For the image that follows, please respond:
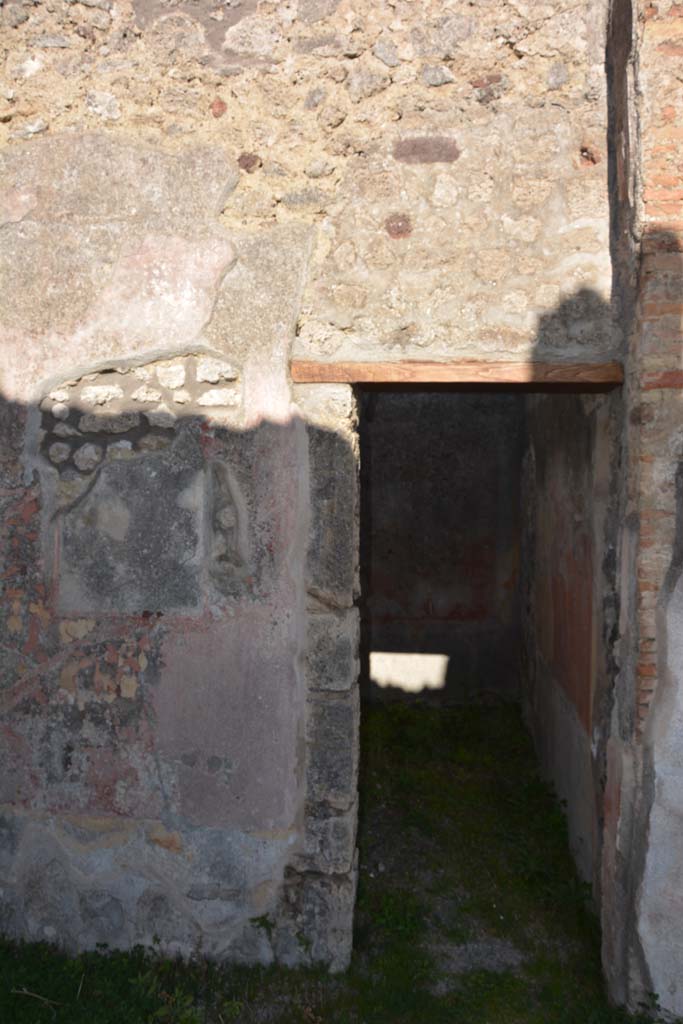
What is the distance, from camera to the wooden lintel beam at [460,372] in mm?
2604

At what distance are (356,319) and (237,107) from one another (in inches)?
35.8

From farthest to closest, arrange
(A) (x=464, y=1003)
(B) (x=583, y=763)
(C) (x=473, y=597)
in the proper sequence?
(C) (x=473, y=597) → (B) (x=583, y=763) → (A) (x=464, y=1003)

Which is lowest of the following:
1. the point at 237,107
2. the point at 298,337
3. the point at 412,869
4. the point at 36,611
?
the point at 412,869

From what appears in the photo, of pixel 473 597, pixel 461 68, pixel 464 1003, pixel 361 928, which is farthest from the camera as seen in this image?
pixel 473 597

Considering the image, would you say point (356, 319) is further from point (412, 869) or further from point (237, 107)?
point (412, 869)

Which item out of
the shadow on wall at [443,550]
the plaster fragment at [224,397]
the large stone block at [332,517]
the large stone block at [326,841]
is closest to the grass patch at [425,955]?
the large stone block at [326,841]

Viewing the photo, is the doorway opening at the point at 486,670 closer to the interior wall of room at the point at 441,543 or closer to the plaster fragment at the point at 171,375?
the interior wall of room at the point at 441,543

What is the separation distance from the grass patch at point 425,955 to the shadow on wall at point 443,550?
1678 millimetres

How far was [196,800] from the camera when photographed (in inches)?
112

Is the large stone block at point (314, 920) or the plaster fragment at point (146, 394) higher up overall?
the plaster fragment at point (146, 394)

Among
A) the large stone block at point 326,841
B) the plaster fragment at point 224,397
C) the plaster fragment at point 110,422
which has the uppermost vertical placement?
the plaster fragment at point 224,397

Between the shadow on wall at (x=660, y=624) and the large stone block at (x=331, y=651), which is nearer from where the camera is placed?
the shadow on wall at (x=660, y=624)

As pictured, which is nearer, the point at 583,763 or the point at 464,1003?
the point at 464,1003

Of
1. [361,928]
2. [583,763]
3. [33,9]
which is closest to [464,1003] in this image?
[361,928]
